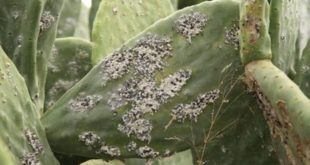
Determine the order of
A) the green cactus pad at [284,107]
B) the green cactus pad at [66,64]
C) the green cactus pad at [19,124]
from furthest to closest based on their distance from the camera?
the green cactus pad at [66,64] → the green cactus pad at [19,124] → the green cactus pad at [284,107]

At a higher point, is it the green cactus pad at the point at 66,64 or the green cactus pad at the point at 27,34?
the green cactus pad at the point at 27,34

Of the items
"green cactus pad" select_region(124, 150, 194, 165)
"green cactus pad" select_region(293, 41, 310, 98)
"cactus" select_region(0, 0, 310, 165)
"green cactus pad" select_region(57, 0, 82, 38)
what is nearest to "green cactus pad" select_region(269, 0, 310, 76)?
"cactus" select_region(0, 0, 310, 165)

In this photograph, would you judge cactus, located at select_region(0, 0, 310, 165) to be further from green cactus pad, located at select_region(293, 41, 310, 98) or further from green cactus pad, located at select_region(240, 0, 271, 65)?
green cactus pad, located at select_region(293, 41, 310, 98)

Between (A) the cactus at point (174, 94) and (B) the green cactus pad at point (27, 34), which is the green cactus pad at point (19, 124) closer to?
(A) the cactus at point (174, 94)

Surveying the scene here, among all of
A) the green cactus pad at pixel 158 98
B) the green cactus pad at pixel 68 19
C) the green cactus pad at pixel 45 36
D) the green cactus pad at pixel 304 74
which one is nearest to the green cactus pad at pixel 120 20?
the green cactus pad at pixel 45 36

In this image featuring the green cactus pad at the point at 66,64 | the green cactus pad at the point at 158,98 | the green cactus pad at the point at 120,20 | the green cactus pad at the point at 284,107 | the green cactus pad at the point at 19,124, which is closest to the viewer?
the green cactus pad at the point at 284,107

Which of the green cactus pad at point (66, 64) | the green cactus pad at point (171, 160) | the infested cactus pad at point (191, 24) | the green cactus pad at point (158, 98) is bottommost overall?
the green cactus pad at point (171, 160)

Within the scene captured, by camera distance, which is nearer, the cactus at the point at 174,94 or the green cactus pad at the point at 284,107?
the green cactus pad at the point at 284,107

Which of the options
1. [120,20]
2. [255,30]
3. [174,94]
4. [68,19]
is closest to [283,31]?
[255,30]

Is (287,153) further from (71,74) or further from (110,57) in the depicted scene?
(71,74)
